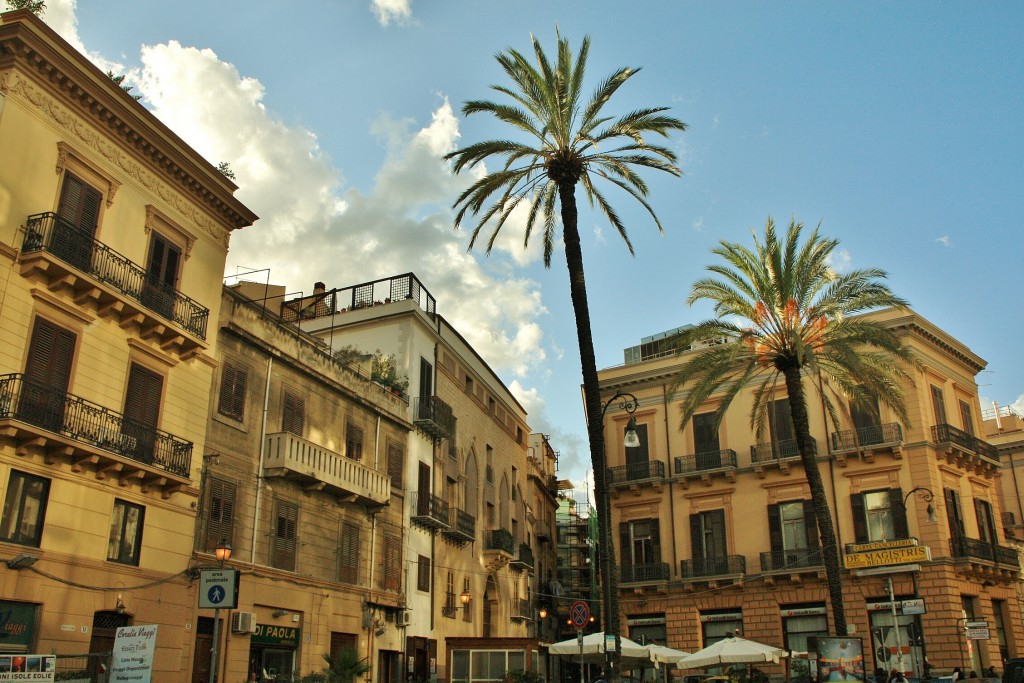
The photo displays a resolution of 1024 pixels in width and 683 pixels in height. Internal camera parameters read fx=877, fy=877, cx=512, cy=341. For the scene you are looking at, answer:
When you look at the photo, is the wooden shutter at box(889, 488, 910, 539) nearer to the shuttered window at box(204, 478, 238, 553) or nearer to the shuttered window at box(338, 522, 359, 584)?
the shuttered window at box(338, 522, 359, 584)

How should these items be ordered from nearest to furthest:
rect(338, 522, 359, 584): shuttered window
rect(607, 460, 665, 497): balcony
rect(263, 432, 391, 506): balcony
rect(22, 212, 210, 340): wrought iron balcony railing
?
rect(22, 212, 210, 340): wrought iron balcony railing → rect(263, 432, 391, 506): balcony → rect(338, 522, 359, 584): shuttered window → rect(607, 460, 665, 497): balcony

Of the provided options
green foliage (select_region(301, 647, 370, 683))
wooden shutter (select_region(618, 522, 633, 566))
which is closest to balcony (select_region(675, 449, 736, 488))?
wooden shutter (select_region(618, 522, 633, 566))

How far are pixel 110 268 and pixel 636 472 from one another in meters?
28.5

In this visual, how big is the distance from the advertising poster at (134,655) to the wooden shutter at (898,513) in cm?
3001

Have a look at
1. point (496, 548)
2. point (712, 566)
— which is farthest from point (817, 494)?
point (496, 548)

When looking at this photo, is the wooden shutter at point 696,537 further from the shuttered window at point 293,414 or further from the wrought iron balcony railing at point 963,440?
the shuttered window at point 293,414

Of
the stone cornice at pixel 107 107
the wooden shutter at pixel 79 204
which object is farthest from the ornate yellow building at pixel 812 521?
the wooden shutter at pixel 79 204

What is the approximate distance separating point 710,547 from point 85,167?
30953 millimetres

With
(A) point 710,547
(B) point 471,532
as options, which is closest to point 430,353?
(B) point 471,532

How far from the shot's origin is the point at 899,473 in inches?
1433

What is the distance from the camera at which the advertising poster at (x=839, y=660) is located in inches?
761

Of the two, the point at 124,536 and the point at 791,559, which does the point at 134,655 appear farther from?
the point at 791,559

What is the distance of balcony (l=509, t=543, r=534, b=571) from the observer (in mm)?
46031

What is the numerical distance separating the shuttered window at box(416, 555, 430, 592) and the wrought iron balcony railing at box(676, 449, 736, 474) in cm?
1372
